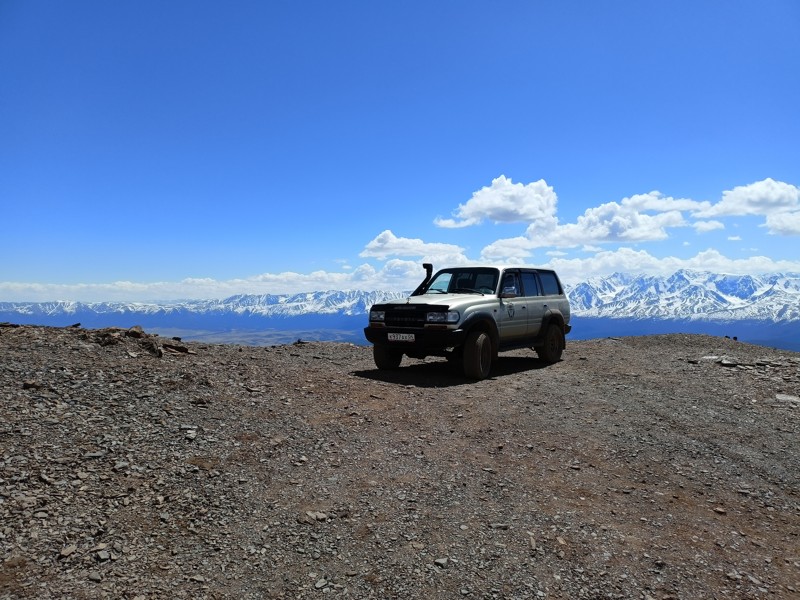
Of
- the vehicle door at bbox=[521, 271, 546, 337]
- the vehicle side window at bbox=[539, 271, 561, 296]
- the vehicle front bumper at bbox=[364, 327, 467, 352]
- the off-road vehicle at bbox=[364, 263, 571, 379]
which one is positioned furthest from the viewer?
the vehicle side window at bbox=[539, 271, 561, 296]

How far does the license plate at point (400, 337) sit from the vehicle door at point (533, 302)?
11.3 ft

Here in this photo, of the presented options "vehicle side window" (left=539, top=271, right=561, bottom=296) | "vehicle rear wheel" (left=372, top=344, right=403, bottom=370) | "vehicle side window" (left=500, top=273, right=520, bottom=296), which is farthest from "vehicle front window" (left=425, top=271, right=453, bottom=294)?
"vehicle side window" (left=539, top=271, right=561, bottom=296)

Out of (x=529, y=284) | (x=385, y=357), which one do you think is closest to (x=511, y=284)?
(x=529, y=284)

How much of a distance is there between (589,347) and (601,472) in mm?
11269

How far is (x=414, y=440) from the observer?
681 centimetres

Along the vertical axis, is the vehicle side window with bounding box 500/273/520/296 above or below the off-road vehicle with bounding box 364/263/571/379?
above

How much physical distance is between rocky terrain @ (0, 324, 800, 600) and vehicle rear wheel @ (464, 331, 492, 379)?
1.32 meters

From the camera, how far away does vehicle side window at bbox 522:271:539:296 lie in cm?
1252

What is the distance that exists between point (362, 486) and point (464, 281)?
7330mm

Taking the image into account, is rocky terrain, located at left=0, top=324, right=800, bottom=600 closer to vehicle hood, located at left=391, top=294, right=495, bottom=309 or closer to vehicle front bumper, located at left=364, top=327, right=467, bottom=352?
vehicle front bumper, located at left=364, top=327, right=467, bottom=352

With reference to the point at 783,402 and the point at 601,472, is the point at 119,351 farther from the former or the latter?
the point at 783,402

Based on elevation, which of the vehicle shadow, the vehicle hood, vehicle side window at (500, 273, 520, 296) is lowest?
the vehicle shadow

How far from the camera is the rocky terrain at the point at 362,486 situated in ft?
13.1

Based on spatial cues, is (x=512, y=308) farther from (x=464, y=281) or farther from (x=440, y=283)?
(x=440, y=283)
